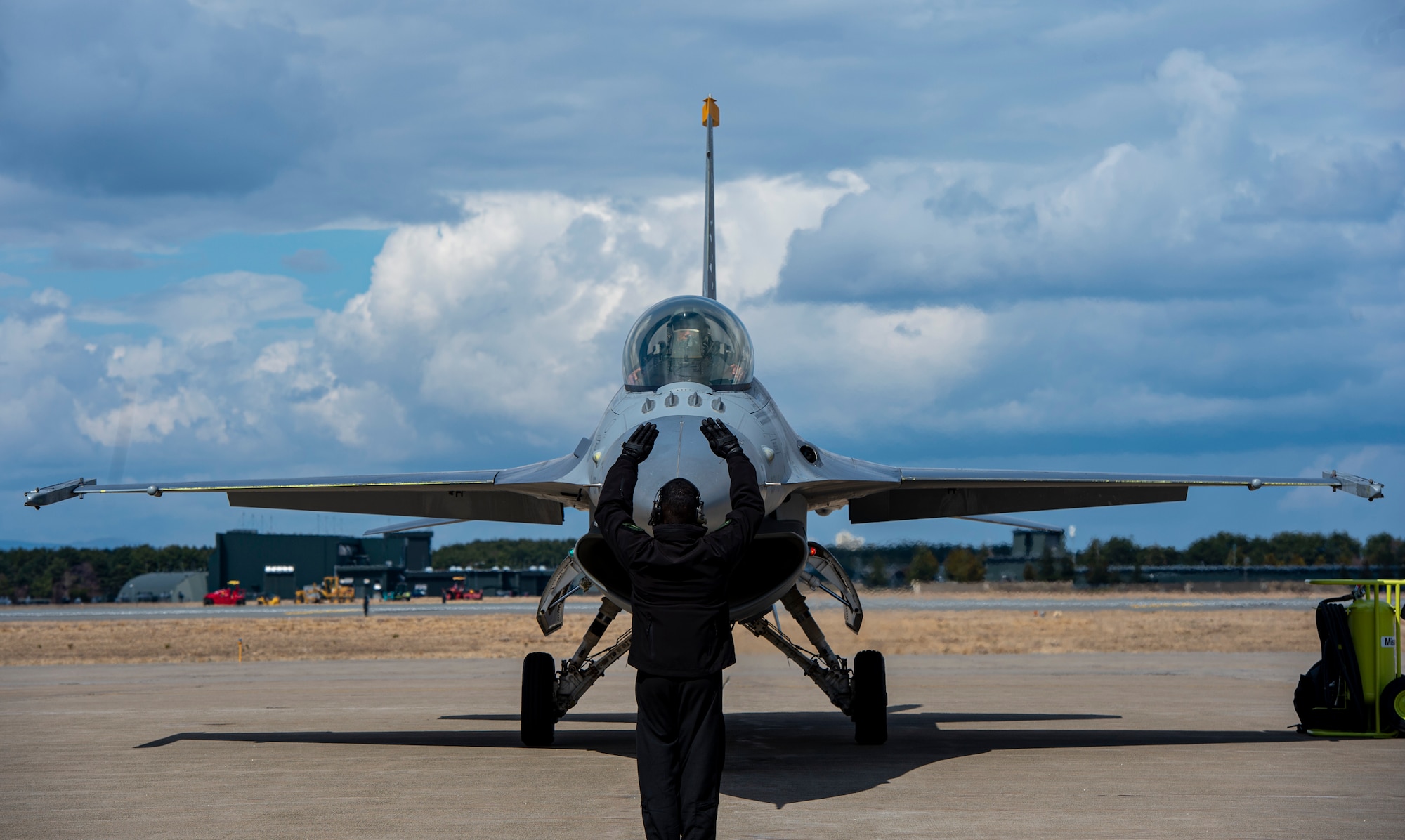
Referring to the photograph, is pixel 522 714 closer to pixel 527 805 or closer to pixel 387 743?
pixel 387 743

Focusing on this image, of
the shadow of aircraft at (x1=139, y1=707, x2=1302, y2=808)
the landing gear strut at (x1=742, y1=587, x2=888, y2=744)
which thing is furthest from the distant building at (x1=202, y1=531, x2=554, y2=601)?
the landing gear strut at (x1=742, y1=587, x2=888, y2=744)

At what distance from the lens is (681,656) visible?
6.44 meters

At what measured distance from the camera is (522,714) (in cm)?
1248

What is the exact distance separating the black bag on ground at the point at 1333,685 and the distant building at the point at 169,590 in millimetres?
103903

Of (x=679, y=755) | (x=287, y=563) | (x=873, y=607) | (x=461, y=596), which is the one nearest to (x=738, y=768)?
(x=679, y=755)

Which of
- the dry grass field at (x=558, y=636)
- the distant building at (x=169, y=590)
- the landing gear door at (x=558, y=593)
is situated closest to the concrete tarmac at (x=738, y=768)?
the landing gear door at (x=558, y=593)

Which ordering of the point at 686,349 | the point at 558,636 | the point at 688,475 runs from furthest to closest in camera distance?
1. the point at 558,636
2. the point at 686,349
3. the point at 688,475

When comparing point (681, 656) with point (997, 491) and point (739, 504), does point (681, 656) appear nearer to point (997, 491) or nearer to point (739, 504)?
point (739, 504)

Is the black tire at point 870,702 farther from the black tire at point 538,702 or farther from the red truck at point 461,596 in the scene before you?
the red truck at point 461,596

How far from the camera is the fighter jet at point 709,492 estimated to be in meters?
9.38

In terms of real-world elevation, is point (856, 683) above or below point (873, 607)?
above

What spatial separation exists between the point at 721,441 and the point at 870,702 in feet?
20.0

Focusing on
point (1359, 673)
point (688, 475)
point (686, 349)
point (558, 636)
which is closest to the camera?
point (688, 475)

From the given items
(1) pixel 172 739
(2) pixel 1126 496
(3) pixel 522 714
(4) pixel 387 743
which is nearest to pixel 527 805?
(3) pixel 522 714
